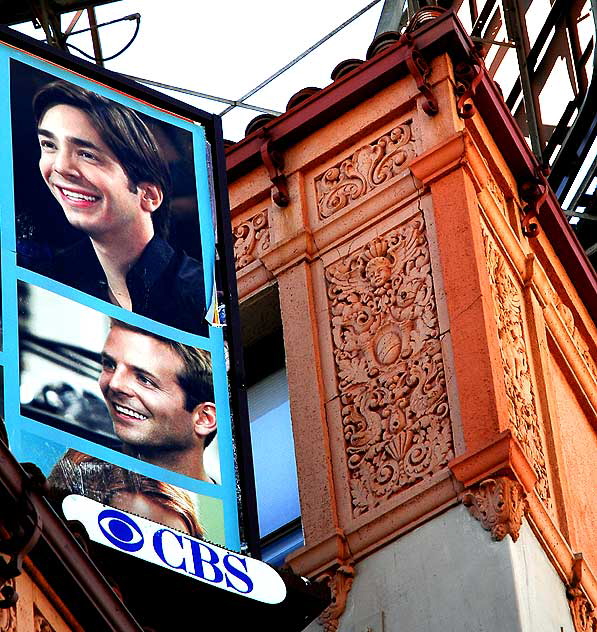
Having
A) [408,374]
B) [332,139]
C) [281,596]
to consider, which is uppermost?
[332,139]

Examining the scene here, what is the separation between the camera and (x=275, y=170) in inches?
870

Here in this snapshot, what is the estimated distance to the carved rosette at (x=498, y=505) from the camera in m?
18.7

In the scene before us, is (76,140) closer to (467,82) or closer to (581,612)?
(467,82)

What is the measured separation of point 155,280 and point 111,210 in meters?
0.63

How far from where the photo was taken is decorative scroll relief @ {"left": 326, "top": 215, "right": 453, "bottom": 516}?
19625 millimetres

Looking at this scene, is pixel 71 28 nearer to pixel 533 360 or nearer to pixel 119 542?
pixel 533 360

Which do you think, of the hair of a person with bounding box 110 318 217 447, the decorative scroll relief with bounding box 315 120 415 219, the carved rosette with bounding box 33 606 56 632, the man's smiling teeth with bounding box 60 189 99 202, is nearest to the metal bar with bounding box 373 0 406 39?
the decorative scroll relief with bounding box 315 120 415 219

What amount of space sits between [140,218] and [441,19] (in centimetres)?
426

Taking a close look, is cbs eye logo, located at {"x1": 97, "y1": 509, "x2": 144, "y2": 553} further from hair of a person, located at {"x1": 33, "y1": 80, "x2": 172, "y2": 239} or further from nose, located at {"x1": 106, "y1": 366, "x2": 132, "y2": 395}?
hair of a person, located at {"x1": 33, "y1": 80, "x2": 172, "y2": 239}

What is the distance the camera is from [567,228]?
2244cm

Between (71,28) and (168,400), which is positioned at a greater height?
(71,28)

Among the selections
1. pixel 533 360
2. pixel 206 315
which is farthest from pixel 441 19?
pixel 206 315

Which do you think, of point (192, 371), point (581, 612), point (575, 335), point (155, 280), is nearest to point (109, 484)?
point (192, 371)

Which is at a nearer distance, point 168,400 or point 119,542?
point 119,542
